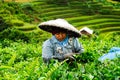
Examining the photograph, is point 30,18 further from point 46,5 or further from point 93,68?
point 93,68

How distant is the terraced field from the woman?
33.4 m

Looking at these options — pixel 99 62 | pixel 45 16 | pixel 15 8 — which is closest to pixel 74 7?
pixel 45 16

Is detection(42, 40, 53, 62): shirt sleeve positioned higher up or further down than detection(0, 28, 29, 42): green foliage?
higher up

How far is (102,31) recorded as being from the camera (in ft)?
128

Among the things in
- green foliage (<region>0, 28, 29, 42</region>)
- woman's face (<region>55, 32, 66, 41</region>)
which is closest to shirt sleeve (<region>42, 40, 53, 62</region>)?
woman's face (<region>55, 32, 66, 41</region>)

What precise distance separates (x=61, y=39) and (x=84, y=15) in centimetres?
3850

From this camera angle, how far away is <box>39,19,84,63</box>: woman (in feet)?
18.0

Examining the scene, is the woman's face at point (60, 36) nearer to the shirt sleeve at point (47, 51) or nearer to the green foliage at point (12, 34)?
the shirt sleeve at point (47, 51)

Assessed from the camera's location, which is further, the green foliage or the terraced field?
the terraced field

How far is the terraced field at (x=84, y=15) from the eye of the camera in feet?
133

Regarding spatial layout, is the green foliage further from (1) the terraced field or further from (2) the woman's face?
(2) the woman's face

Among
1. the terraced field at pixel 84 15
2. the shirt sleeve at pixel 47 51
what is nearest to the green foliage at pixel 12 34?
the terraced field at pixel 84 15

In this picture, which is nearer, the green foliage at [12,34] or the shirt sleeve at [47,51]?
the shirt sleeve at [47,51]

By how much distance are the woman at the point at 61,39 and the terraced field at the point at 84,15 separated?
33.4 metres
